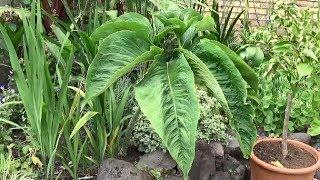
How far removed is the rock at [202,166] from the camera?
3.29 m

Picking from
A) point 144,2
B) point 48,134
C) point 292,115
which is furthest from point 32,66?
point 292,115

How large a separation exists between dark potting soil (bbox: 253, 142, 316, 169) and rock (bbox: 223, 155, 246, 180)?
0.16 metres

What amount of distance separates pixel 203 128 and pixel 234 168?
35cm

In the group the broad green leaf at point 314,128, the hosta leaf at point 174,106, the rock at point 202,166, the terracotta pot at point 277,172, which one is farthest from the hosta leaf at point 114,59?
the broad green leaf at point 314,128

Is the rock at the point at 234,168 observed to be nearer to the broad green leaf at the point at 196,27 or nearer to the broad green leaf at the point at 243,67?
the broad green leaf at the point at 243,67

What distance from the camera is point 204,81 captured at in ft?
8.95

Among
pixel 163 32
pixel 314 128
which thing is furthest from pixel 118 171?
pixel 314 128

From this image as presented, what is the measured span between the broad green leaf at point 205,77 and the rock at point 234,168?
93 cm

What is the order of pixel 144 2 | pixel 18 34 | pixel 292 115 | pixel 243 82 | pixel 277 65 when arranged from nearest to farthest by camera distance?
1. pixel 243 82
2. pixel 277 65
3. pixel 18 34
4. pixel 144 2
5. pixel 292 115

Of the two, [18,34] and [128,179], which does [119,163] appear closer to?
[128,179]

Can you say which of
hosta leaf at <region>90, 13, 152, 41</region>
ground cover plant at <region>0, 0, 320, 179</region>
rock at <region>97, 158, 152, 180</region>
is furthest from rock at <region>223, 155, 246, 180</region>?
hosta leaf at <region>90, 13, 152, 41</region>

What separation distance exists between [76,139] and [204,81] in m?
0.83

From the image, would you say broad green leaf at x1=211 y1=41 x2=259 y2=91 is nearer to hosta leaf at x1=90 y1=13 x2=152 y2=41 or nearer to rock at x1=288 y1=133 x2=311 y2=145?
hosta leaf at x1=90 y1=13 x2=152 y2=41

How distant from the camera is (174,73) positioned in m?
2.68
